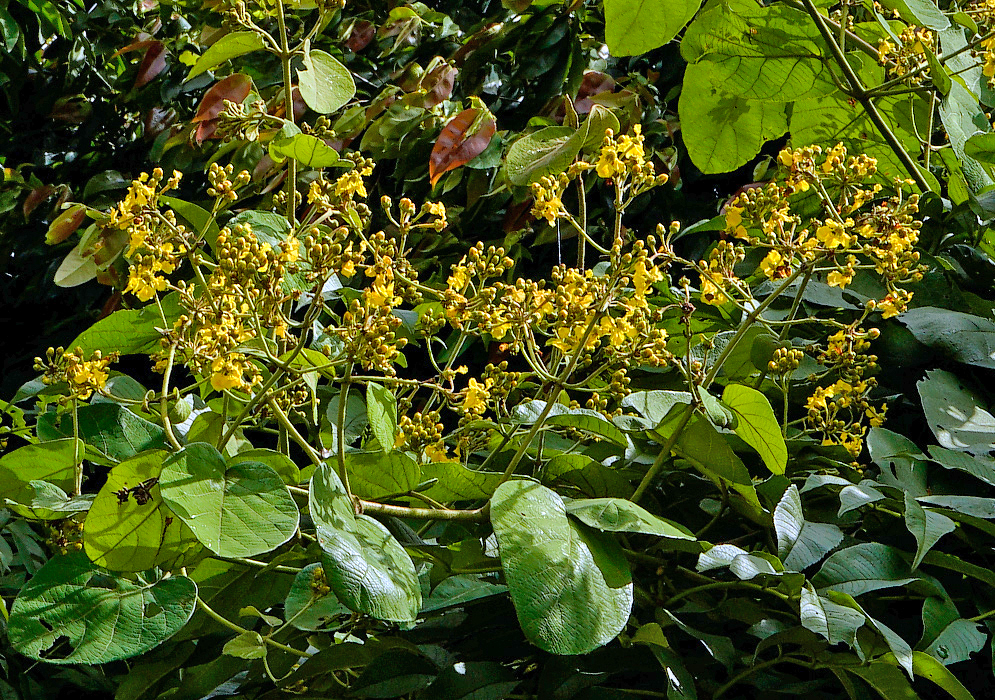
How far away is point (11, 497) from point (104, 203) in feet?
5.05

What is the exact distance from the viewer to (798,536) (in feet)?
1.90

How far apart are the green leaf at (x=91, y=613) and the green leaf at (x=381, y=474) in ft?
0.42

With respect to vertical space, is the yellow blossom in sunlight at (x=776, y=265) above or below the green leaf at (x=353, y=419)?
above

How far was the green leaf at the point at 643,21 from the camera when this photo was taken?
0.44m

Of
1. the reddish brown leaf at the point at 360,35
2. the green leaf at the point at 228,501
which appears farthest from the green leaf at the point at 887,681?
the reddish brown leaf at the point at 360,35

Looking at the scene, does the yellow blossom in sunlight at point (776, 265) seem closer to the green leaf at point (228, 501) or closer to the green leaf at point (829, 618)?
the green leaf at point (829, 618)

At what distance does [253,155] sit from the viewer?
1.47 metres

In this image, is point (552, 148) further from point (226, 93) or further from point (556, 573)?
point (226, 93)

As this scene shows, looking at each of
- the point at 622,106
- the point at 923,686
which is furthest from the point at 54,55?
the point at 923,686

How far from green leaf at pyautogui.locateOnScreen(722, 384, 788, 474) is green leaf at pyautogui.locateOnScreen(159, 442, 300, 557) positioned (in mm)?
319

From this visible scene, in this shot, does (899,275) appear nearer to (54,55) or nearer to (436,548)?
(436,548)

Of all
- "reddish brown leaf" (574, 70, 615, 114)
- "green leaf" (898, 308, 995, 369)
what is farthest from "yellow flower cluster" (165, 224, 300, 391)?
"reddish brown leaf" (574, 70, 615, 114)

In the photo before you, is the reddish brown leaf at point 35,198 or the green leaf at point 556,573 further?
the reddish brown leaf at point 35,198

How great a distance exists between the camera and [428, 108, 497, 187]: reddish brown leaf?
1.29m
